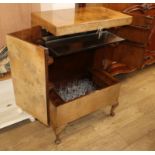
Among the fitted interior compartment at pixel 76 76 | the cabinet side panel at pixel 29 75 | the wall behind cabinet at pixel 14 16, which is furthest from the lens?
the fitted interior compartment at pixel 76 76

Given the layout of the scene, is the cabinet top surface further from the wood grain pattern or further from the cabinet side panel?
the wood grain pattern

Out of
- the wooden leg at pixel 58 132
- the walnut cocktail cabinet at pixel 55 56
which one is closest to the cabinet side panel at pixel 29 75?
the walnut cocktail cabinet at pixel 55 56

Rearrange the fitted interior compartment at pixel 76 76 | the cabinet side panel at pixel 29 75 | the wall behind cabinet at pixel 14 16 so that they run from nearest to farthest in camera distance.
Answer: the cabinet side panel at pixel 29 75, the wall behind cabinet at pixel 14 16, the fitted interior compartment at pixel 76 76

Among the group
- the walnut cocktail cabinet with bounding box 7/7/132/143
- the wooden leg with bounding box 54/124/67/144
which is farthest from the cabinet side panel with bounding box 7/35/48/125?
the wooden leg with bounding box 54/124/67/144

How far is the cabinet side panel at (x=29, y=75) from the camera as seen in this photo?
1109 mm

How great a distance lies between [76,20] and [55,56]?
25cm

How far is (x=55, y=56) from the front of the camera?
124 cm

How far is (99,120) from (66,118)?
39 centimetres

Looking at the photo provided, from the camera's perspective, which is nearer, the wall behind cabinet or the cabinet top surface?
the cabinet top surface

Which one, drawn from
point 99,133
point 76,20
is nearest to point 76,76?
point 99,133

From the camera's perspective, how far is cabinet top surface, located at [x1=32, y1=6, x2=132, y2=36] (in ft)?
3.92

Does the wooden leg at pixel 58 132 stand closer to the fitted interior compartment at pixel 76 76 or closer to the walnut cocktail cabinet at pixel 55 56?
the walnut cocktail cabinet at pixel 55 56

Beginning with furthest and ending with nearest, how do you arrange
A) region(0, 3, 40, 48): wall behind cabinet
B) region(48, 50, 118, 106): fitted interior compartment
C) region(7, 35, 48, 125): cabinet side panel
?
region(48, 50, 118, 106): fitted interior compartment
region(0, 3, 40, 48): wall behind cabinet
region(7, 35, 48, 125): cabinet side panel

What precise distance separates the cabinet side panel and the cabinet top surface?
0.61 ft
